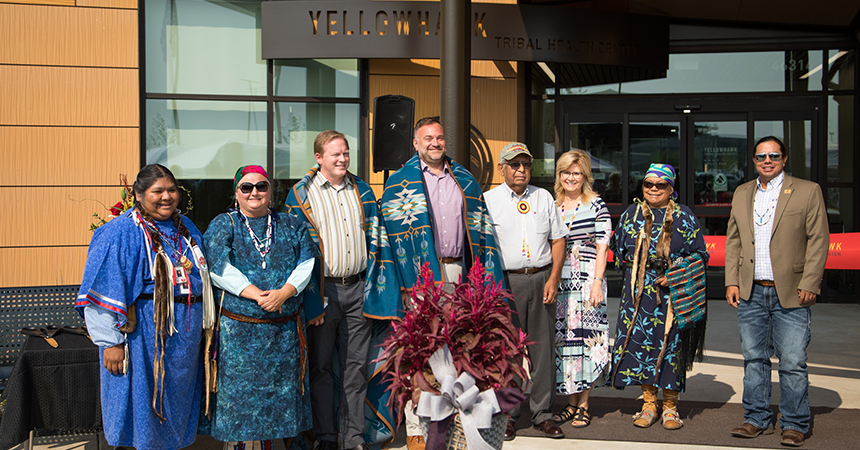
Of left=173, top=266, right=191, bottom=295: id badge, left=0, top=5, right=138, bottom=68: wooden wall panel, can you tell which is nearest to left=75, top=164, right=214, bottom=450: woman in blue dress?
left=173, top=266, right=191, bottom=295: id badge

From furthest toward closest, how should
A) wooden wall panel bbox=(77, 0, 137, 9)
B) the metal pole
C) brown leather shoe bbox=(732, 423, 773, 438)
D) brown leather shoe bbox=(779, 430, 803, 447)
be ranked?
wooden wall panel bbox=(77, 0, 137, 9) → the metal pole → brown leather shoe bbox=(732, 423, 773, 438) → brown leather shoe bbox=(779, 430, 803, 447)

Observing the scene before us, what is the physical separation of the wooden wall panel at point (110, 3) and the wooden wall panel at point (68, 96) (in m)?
0.73

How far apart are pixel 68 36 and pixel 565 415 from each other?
6654mm

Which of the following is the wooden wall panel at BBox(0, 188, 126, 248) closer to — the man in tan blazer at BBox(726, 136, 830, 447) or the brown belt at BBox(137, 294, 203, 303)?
the brown belt at BBox(137, 294, 203, 303)

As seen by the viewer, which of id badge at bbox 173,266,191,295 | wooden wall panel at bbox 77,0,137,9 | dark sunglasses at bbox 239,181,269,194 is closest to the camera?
id badge at bbox 173,266,191,295

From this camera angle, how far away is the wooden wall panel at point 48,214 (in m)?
6.80

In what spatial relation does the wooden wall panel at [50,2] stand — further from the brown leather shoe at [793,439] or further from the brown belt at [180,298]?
the brown leather shoe at [793,439]

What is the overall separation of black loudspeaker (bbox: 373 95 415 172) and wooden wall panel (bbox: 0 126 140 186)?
325cm

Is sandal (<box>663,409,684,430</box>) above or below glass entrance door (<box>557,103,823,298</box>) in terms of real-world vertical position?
below

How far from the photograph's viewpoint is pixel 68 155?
22.7 ft

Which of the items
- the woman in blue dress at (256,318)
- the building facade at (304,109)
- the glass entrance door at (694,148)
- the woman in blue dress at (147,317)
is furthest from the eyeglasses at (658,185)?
the glass entrance door at (694,148)

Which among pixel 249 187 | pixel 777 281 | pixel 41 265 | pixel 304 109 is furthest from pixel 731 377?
pixel 41 265

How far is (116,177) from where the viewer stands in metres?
7.06

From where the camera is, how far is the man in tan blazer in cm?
382
